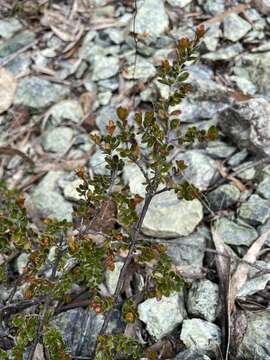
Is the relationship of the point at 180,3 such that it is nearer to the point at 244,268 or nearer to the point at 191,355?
the point at 244,268

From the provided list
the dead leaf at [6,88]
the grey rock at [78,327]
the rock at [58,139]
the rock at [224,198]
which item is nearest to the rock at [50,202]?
the rock at [58,139]

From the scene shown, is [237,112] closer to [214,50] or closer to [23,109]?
[214,50]

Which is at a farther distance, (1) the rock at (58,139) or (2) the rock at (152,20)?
(2) the rock at (152,20)

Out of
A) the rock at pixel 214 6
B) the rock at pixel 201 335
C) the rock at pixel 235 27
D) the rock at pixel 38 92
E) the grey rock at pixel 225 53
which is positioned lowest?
the rock at pixel 201 335

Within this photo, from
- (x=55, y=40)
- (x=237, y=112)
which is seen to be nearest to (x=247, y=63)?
(x=237, y=112)

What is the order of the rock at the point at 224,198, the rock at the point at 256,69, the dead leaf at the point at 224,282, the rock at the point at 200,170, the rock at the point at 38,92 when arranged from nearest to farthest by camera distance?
1. the dead leaf at the point at 224,282
2. the rock at the point at 224,198
3. the rock at the point at 200,170
4. the rock at the point at 256,69
5. the rock at the point at 38,92

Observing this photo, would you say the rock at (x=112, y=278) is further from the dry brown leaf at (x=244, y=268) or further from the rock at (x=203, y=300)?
the dry brown leaf at (x=244, y=268)

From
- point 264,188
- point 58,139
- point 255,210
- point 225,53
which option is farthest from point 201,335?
point 225,53
